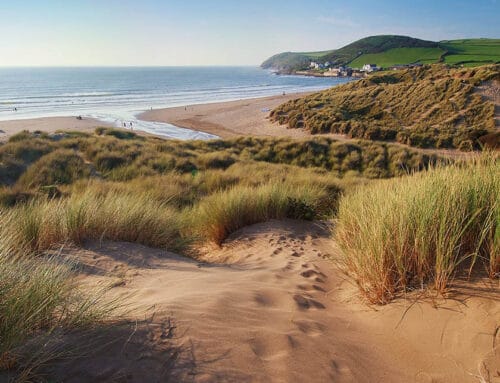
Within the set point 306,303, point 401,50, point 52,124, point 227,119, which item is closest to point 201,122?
point 227,119

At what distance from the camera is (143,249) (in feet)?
16.1

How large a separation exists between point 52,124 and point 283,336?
37.0 meters

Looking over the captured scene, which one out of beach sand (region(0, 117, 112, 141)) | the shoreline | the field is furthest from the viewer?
the field

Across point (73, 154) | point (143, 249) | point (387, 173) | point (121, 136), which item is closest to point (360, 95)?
point (387, 173)

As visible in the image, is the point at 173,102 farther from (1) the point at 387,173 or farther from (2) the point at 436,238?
(2) the point at 436,238

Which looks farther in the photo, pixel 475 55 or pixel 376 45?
pixel 376 45

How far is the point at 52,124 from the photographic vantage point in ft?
111

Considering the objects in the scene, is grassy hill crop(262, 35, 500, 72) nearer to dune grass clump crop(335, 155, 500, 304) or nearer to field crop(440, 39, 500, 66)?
field crop(440, 39, 500, 66)

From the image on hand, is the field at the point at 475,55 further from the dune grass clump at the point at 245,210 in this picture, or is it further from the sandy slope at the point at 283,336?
the sandy slope at the point at 283,336

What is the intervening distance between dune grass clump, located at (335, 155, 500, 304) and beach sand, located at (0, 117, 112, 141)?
31.2m

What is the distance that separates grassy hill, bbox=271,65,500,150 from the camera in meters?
27.3

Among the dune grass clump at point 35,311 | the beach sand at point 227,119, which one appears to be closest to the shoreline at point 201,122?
the beach sand at point 227,119

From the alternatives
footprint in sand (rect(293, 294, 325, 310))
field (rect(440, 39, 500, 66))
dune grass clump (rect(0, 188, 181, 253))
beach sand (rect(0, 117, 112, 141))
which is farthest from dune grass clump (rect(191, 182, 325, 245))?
field (rect(440, 39, 500, 66))

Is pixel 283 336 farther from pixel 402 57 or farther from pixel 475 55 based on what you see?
pixel 402 57
